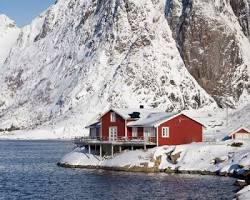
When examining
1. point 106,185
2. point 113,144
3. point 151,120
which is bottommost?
point 106,185

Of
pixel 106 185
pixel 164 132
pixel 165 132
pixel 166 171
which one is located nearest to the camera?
pixel 106 185

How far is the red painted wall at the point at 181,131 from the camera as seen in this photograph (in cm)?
8962

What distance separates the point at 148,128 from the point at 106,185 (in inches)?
823

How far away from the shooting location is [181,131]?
9106 cm

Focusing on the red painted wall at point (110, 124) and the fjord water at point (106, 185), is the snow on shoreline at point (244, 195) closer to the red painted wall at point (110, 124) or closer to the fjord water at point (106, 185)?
the fjord water at point (106, 185)

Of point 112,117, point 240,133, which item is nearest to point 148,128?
point 112,117

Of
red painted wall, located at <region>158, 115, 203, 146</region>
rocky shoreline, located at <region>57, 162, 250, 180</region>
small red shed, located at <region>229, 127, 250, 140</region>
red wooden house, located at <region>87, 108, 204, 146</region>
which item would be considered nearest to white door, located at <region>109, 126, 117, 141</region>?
red wooden house, located at <region>87, 108, 204, 146</region>

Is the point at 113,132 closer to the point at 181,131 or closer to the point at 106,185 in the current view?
the point at 181,131

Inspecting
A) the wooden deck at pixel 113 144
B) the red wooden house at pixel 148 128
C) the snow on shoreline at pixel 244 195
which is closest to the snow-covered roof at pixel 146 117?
the red wooden house at pixel 148 128

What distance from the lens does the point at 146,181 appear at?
240 ft

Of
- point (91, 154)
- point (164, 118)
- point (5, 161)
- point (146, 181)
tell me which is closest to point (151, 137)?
point (164, 118)

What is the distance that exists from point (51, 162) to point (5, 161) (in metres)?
8.39

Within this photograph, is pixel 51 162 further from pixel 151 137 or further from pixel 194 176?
pixel 194 176

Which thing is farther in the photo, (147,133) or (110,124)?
(110,124)
